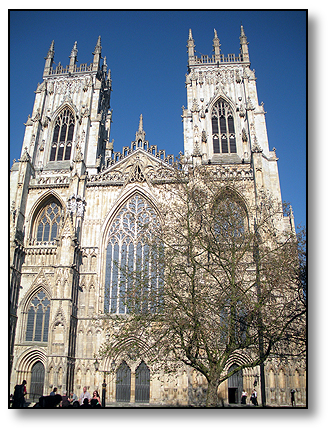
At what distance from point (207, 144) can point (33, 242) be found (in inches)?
470

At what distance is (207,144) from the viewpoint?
79.4 feet

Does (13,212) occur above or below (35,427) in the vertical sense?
above

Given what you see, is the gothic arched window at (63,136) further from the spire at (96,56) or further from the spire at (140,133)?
the spire at (140,133)

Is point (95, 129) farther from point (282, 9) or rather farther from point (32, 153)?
point (282, 9)

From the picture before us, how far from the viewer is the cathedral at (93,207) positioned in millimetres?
17047

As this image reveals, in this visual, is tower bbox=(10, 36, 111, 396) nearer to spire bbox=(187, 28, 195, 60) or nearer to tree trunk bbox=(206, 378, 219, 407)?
spire bbox=(187, 28, 195, 60)

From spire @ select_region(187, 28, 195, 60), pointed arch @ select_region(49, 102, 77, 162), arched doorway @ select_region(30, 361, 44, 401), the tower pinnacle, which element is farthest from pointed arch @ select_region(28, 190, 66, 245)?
spire @ select_region(187, 28, 195, 60)

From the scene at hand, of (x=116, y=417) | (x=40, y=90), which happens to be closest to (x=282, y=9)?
(x=116, y=417)

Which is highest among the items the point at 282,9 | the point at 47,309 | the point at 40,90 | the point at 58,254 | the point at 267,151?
the point at 40,90

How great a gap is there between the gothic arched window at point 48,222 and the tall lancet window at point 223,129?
10353mm

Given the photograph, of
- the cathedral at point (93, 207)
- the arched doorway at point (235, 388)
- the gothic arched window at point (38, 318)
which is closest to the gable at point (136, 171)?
the cathedral at point (93, 207)

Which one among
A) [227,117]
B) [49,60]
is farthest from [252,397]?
[49,60]

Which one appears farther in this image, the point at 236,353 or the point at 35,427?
the point at 236,353

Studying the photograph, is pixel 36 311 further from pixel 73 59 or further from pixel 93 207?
pixel 73 59
